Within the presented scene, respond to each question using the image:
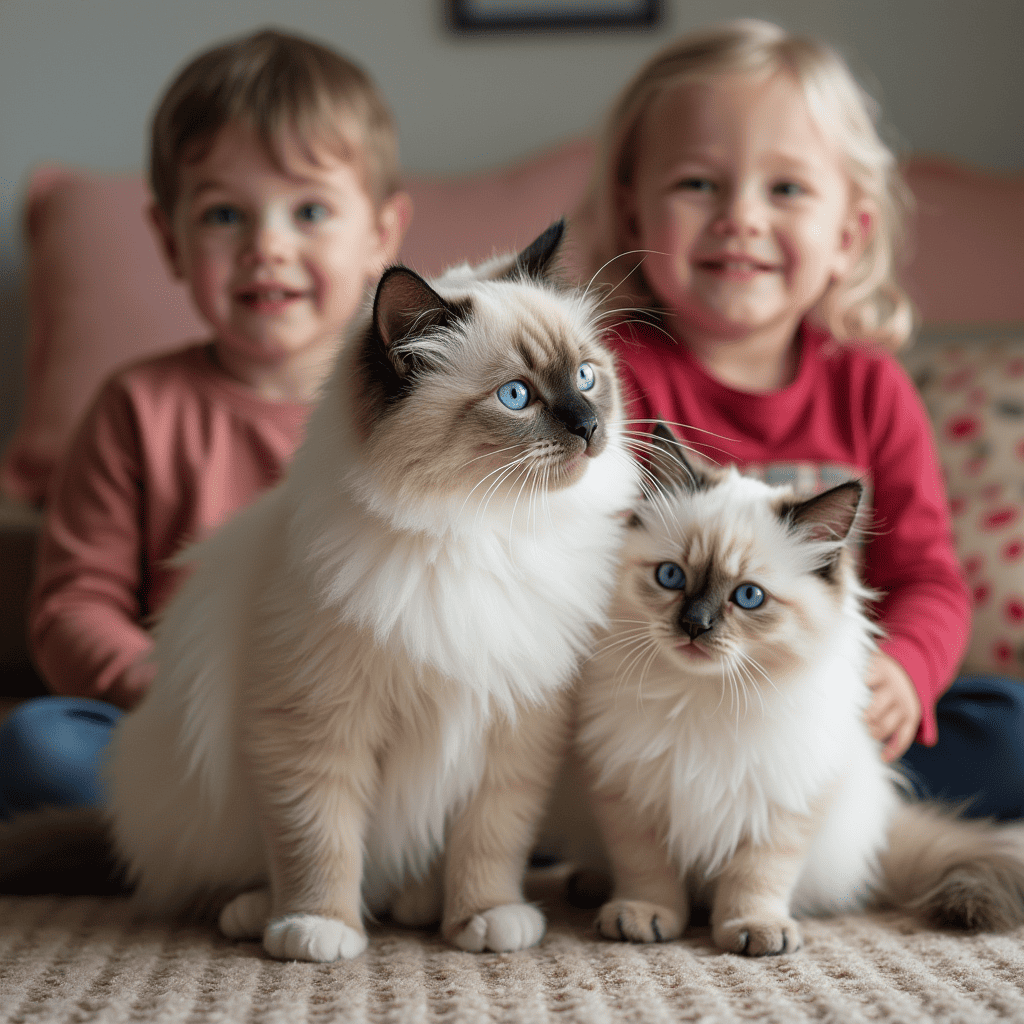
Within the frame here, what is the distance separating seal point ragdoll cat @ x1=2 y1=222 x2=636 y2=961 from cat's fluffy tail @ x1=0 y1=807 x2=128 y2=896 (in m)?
0.26

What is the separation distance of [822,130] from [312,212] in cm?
84

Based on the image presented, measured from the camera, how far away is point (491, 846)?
1.06m

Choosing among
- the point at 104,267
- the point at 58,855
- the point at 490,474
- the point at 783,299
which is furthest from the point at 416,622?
the point at 104,267

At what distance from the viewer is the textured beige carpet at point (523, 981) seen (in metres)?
0.87

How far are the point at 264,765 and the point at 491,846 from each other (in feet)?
0.81

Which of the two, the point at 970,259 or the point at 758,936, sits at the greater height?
the point at 970,259

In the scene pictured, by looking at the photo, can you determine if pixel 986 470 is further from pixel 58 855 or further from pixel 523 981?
pixel 58 855

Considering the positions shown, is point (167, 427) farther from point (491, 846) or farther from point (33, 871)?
point (491, 846)


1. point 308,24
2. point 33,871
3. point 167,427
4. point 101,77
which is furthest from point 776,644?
point 101,77

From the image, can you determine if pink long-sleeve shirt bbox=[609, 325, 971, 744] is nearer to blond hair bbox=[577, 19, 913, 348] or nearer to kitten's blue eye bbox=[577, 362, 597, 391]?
blond hair bbox=[577, 19, 913, 348]

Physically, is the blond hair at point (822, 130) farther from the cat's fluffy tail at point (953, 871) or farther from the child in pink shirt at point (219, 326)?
the cat's fluffy tail at point (953, 871)

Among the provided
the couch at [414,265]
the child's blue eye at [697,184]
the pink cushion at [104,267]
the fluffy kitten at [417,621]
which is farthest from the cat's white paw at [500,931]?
the pink cushion at [104,267]

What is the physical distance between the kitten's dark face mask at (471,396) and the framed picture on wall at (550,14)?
2046 mm

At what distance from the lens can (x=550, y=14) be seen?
275cm
